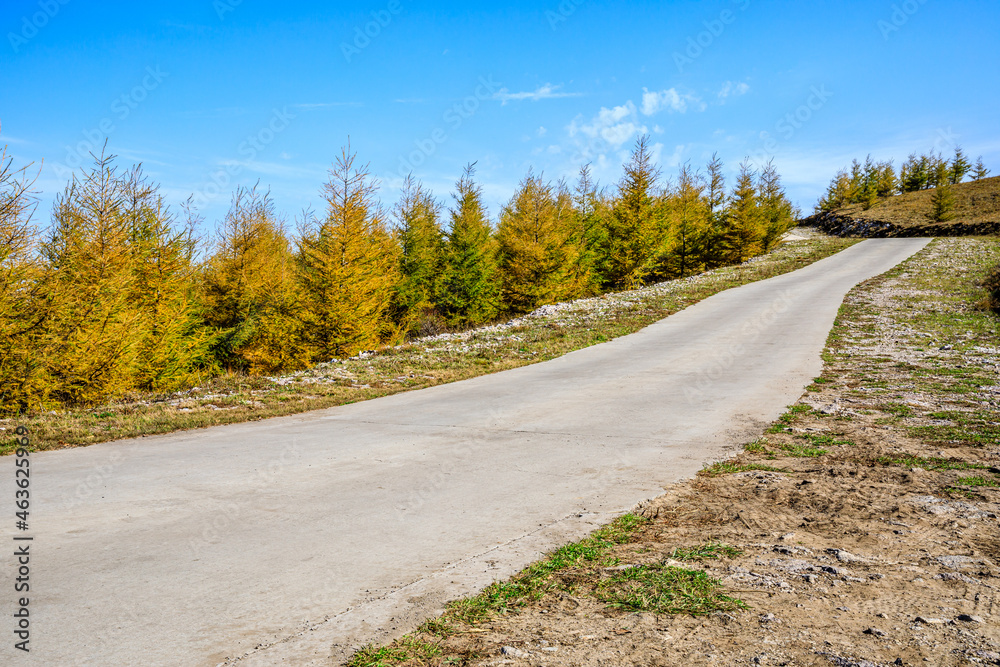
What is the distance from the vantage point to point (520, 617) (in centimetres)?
347

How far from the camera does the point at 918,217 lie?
64.9 metres

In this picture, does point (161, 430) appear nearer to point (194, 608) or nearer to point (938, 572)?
point (194, 608)

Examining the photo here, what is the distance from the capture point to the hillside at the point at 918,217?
57.7m

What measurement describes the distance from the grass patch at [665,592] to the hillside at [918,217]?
68280mm

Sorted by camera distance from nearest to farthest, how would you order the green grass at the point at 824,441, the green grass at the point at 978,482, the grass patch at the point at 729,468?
the green grass at the point at 978,482, the grass patch at the point at 729,468, the green grass at the point at 824,441

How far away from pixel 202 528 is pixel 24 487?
98.7 inches

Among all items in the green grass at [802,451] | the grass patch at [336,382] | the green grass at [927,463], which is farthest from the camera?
the grass patch at [336,382]

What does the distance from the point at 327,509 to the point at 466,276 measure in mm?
27359

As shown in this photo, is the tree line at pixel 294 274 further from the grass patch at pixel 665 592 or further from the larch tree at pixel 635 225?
the grass patch at pixel 665 592

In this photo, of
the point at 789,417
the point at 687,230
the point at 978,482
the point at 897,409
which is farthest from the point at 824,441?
the point at 687,230

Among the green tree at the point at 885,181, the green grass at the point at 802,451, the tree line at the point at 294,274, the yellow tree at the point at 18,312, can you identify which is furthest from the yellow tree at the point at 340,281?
the green tree at the point at 885,181

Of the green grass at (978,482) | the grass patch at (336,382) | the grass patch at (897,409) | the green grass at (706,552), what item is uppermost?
the grass patch at (336,382)

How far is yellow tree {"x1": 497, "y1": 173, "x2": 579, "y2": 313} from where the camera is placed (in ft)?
102

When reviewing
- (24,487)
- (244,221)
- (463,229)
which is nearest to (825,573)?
(24,487)
